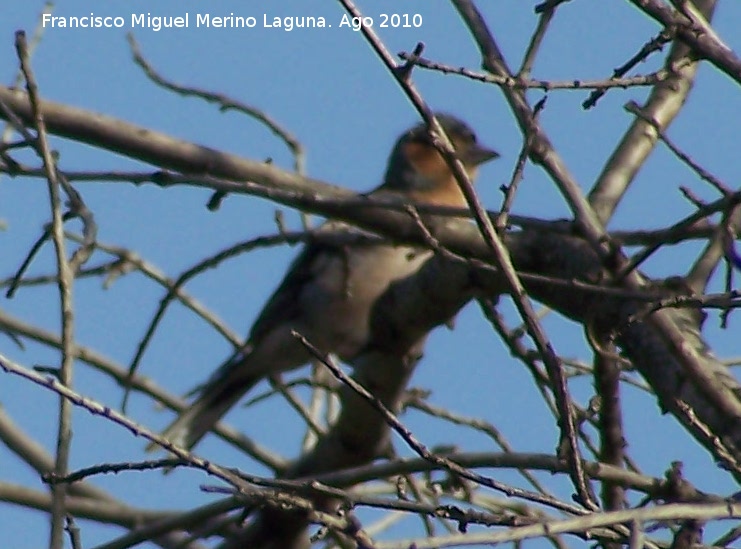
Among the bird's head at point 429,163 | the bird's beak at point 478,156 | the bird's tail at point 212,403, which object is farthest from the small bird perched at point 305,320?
the bird's beak at point 478,156

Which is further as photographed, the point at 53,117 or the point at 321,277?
the point at 321,277

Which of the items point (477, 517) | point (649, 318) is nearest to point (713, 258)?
point (649, 318)

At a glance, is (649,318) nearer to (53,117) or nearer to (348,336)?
(53,117)

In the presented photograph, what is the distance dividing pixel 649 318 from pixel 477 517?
805 mm

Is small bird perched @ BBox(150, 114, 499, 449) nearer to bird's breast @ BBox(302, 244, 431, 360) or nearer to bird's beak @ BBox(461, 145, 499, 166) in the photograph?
bird's breast @ BBox(302, 244, 431, 360)

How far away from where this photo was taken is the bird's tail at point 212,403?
5.56 metres

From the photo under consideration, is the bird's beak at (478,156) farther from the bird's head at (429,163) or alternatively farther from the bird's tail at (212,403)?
the bird's tail at (212,403)

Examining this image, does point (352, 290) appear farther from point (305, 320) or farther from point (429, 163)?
point (429, 163)

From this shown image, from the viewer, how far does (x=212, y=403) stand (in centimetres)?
575

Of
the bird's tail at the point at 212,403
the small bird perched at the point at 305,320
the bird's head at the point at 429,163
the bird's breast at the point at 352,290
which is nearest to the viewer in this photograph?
the bird's tail at the point at 212,403

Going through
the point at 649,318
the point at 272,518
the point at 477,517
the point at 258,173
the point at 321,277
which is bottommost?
the point at 477,517

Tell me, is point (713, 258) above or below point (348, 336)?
below

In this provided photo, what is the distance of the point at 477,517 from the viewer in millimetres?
2439

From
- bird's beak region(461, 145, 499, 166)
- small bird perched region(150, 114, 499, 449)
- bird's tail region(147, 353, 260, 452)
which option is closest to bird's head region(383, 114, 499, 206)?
bird's beak region(461, 145, 499, 166)
